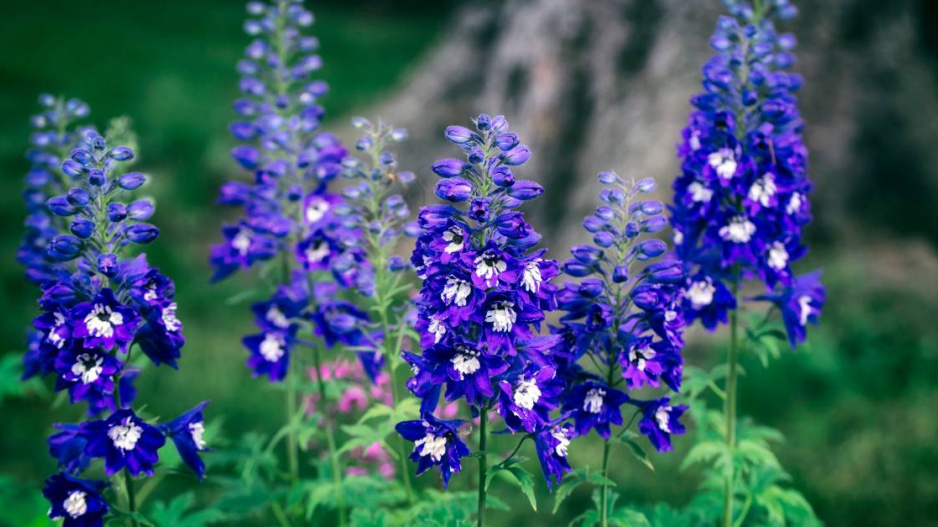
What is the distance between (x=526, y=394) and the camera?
2.64m

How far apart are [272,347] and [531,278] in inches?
Answer: 60.7

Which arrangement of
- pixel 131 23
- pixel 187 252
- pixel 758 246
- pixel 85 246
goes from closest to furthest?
pixel 85 246, pixel 758 246, pixel 187 252, pixel 131 23

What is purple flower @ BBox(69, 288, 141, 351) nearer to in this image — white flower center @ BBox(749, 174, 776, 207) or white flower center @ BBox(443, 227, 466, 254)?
white flower center @ BBox(443, 227, 466, 254)

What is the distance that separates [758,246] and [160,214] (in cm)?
682

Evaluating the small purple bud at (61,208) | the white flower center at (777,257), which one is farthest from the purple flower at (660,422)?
the small purple bud at (61,208)

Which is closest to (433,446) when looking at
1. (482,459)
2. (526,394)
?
(482,459)

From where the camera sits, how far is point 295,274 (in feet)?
12.7

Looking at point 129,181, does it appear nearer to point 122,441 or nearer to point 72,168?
point 72,168

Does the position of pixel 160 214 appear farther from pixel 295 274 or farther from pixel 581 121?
pixel 295 274

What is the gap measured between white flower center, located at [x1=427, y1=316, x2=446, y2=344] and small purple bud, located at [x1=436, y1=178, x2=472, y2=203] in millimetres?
352

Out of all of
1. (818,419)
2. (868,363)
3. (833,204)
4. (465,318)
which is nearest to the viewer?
(465,318)

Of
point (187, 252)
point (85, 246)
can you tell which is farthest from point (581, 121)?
point (85, 246)

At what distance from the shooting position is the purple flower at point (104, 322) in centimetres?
271

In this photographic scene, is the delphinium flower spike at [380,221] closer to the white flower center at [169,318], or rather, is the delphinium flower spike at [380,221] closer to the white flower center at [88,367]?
the white flower center at [169,318]
